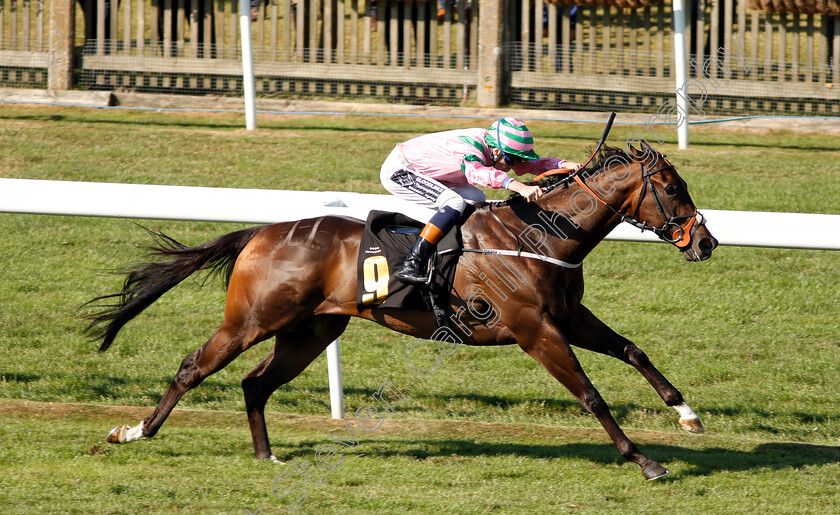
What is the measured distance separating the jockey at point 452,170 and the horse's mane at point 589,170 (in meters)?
0.10

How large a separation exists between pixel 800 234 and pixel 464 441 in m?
2.02

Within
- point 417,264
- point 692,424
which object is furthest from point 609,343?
point 417,264

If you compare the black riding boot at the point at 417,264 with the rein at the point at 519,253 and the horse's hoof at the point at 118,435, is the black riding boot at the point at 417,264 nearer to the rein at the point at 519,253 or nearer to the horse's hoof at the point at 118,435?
the rein at the point at 519,253

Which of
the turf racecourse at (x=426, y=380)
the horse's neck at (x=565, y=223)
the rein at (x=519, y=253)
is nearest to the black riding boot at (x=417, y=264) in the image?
the rein at (x=519, y=253)

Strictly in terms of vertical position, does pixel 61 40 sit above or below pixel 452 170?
above

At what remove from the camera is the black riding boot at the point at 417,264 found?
4398 millimetres

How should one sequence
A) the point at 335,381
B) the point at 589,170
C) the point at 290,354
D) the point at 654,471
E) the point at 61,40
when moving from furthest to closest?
the point at 61,40
the point at 335,381
the point at 290,354
the point at 589,170
the point at 654,471

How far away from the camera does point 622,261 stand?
311 inches

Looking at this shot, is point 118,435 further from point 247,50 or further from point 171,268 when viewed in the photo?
point 247,50

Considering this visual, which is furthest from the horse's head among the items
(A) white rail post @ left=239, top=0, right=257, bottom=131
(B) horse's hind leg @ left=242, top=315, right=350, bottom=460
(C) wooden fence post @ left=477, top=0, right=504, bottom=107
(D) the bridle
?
(C) wooden fence post @ left=477, top=0, right=504, bottom=107

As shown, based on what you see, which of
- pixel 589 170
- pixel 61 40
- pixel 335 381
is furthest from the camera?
pixel 61 40

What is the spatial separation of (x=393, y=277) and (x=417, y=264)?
15 cm

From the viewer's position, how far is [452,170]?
475 cm

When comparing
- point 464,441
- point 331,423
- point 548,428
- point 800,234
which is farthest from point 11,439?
point 800,234
